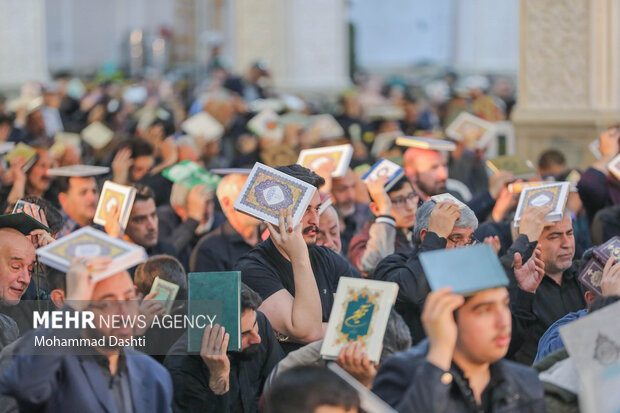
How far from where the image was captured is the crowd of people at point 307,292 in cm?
365

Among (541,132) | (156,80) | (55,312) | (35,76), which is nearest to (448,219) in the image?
(55,312)

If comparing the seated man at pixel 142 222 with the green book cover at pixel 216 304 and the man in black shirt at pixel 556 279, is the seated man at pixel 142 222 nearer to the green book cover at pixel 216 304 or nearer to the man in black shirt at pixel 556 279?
the man in black shirt at pixel 556 279

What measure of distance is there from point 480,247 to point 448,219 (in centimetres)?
164

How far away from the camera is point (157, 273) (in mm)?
5352

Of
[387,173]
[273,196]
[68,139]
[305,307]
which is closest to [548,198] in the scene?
[387,173]

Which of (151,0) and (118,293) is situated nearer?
(118,293)

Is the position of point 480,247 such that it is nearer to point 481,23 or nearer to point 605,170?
point 605,170

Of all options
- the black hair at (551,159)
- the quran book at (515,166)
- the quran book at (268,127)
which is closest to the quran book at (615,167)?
the quran book at (515,166)

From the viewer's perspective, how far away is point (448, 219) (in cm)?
538

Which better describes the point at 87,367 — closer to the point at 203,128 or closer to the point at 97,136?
the point at 97,136

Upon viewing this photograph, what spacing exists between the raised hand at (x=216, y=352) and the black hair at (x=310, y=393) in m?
1.01

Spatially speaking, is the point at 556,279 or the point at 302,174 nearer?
the point at 302,174

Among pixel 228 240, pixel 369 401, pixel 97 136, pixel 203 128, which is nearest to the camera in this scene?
pixel 369 401

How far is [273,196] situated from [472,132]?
5.71 meters
